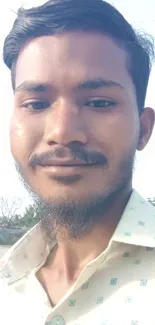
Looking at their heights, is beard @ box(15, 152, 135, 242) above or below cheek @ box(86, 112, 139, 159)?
below

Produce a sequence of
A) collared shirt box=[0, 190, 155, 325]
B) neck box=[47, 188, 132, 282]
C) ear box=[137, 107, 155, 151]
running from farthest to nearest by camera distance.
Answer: ear box=[137, 107, 155, 151] < neck box=[47, 188, 132, 282] < collared shirt box=[0, 190, 155, 325]

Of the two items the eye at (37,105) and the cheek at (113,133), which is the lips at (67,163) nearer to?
the cheek at (113,133)

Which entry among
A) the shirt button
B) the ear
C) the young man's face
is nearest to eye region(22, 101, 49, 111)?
the young man's face

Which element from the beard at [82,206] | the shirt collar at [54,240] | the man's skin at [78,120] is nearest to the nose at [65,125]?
the man's skin at [78,120]

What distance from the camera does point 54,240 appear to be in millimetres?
1664

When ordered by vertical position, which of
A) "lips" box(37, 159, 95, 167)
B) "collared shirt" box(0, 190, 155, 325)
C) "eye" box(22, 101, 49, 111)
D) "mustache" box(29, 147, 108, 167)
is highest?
"eye" box(22, 101, 49, 111)

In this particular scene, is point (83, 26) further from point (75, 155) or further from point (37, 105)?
point (75, 155)

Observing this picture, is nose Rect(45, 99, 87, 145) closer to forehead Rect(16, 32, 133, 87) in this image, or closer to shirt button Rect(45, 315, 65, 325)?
forehead Rect(16, 32, 133, 87)

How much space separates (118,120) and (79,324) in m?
0.57

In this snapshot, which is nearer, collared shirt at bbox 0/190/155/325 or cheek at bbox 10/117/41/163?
collared shirt at bbox 0/190/155/325

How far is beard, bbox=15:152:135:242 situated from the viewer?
132 cm

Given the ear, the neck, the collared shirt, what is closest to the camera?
the collared shirt

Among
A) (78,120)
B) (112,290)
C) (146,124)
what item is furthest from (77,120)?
(112,290)

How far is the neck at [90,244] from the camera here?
4.63 feet
